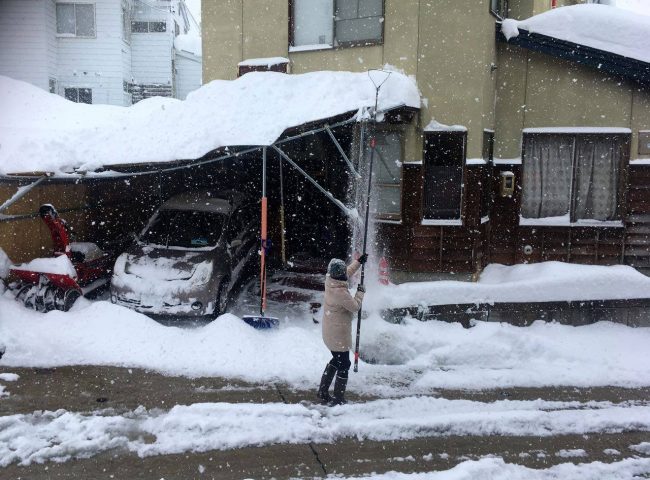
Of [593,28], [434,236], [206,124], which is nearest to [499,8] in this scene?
[593,28]

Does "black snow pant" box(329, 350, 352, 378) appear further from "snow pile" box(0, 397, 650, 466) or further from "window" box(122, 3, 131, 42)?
"window" box(122, 3, 131, 42)

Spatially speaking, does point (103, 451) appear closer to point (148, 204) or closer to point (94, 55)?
point (148, 204)

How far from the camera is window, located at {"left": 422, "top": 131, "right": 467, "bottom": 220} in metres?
10.2

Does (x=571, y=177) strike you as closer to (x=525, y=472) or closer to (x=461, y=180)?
(x=461, y=180)

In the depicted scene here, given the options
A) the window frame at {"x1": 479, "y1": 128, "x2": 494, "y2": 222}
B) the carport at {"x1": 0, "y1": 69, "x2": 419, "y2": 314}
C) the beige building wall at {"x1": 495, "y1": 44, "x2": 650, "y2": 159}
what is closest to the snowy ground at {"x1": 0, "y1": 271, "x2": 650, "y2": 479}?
the window frame at {"x1": 479, "y1": 128, "x2": 494, "y2": 222}

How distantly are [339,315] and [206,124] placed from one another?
479 centimetres

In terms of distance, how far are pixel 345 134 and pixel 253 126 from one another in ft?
10.7

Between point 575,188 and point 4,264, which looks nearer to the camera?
point 4,264

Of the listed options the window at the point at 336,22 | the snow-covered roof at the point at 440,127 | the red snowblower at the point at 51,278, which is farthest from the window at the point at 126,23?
the snow-covered roof at the point at 440,127

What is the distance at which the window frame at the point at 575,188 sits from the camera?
10.7 m

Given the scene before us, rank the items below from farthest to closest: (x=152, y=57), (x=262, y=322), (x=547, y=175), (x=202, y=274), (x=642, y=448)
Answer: (x=152, y=57) < (x=547, y=175) < (x=202, y=274) < (x=262, y=322) < (x=642, y=448)

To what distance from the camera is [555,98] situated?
35.5ft

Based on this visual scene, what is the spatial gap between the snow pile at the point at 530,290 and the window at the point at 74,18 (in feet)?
65.0

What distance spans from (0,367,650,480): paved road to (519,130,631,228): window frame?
4.46 meters
